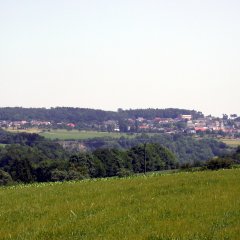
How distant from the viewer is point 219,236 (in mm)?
11594

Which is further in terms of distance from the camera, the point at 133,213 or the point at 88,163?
the point at 88,163

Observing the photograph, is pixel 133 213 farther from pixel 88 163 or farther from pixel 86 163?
pixel 88 163

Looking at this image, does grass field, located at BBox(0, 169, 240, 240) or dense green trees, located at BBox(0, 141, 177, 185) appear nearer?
grass field, located at BBox(0, 169, 240, 240)

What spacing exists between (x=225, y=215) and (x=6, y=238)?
573 centimetres

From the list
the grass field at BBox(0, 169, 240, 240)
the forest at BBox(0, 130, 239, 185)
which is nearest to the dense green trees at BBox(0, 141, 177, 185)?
the forest at BBox(0, 130, 239, 185)

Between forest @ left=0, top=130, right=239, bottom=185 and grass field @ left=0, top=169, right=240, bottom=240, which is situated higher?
grass field @ left=0, top=169, right=240, bottom=240

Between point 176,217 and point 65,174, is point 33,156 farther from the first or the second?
point 176,217

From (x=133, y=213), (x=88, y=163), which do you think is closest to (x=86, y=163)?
(x=88, y=163)

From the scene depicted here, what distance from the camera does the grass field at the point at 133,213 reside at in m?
12.6

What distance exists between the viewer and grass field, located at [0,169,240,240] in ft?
41.5

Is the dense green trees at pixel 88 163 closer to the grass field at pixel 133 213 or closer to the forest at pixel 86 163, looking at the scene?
the forest at pixel 86 163

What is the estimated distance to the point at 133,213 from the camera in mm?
15312

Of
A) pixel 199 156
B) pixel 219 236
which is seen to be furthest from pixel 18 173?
pixel 219 236

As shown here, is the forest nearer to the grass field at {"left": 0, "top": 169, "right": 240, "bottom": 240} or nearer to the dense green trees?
the dense green trees
